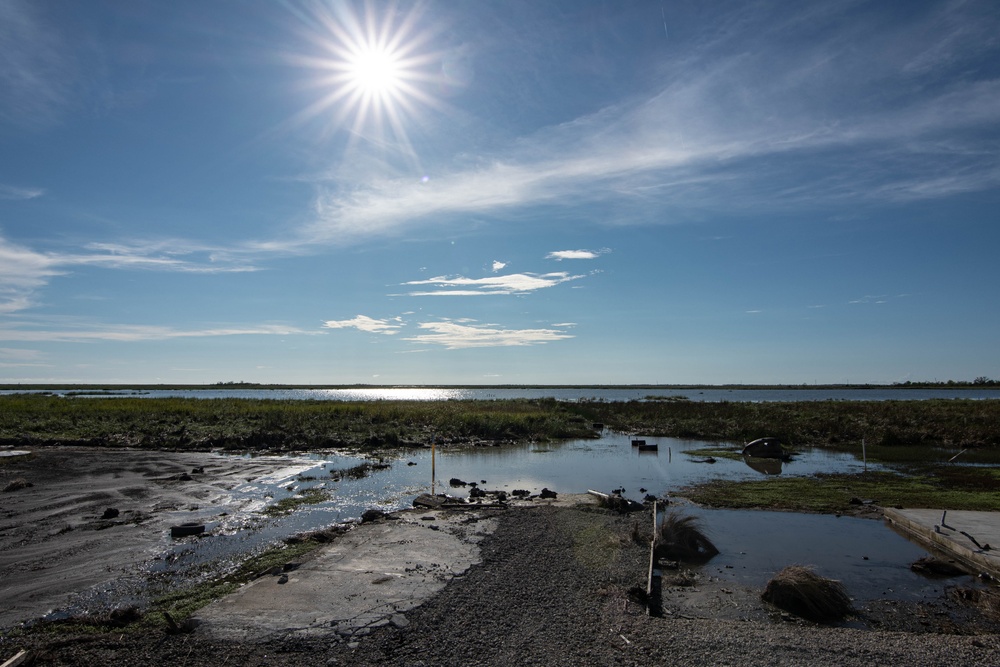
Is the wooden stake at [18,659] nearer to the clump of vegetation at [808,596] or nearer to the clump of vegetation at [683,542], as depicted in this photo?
the clump of vegetation at [808,596]

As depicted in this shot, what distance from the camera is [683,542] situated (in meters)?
13.0

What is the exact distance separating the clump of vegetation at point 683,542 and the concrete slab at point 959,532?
15.7 ft

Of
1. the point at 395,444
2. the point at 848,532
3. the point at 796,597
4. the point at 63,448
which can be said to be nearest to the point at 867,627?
the point at 796,597

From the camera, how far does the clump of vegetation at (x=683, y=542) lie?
12.7 m

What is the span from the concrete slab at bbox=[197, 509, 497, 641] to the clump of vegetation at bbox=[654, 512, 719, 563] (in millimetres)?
4018

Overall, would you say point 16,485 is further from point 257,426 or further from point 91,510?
point 257,426

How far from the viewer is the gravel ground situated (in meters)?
7.31

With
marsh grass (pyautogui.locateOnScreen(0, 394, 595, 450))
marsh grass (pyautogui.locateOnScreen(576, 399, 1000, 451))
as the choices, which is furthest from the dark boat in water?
marsh grass (pyautogui.locateOnScreen(0, 394, 595, 450))

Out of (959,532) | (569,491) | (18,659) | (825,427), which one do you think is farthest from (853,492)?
(825,427)

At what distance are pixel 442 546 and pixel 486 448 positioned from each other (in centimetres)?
2244

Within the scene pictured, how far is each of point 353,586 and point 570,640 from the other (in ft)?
12.7

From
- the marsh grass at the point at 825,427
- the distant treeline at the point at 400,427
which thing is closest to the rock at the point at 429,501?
the distant treeline at the point at 400,427

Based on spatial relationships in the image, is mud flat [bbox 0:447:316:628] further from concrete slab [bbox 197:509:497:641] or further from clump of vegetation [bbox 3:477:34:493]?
concrete slab [bbox 197:509:497:641]

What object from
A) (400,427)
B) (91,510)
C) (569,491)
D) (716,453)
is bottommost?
(569,491)
